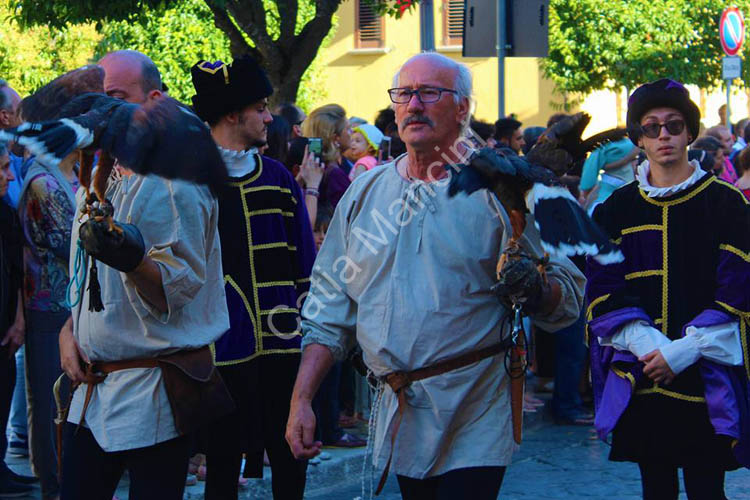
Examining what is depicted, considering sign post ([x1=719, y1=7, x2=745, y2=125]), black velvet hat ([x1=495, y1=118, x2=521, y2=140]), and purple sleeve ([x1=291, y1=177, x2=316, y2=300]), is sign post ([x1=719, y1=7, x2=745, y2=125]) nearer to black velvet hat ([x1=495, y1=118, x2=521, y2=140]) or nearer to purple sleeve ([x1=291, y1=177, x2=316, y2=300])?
black velvet hat ([x1=495, y1=118, x2=521, y2=140])

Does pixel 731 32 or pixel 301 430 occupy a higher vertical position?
pixel 731 32

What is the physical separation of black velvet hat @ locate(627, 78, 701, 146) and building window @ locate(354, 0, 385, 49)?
31279 millimetres

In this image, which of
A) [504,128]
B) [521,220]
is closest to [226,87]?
[521,220]

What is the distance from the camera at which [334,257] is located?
4016 millimetres

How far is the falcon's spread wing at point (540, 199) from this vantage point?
3.37m

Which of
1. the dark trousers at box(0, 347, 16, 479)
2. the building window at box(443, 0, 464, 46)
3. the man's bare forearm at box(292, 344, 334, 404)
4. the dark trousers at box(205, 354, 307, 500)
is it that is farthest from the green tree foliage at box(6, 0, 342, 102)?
the building window at box(443, 0, 464, 46)

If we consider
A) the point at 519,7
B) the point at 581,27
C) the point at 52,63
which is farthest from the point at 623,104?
the point at 519,7

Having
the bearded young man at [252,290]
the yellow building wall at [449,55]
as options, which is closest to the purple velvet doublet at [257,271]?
the bearded young man at [252,290]

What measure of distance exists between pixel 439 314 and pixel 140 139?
1091 millimetres

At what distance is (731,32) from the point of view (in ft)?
54.6

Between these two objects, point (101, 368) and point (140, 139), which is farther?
point (101, 368)

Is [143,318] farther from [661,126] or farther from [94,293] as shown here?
[661,126]

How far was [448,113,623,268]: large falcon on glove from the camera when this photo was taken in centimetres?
337

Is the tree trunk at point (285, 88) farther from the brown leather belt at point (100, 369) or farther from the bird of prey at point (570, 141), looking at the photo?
the brown leather belt at point (100, 369)
